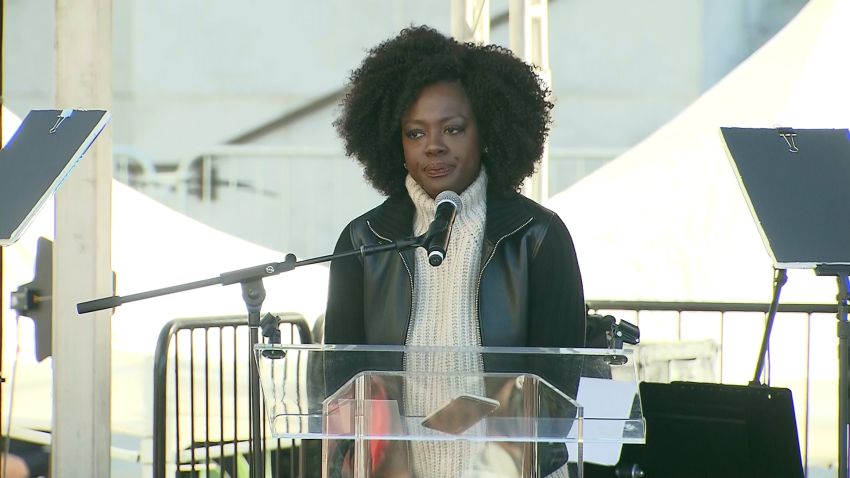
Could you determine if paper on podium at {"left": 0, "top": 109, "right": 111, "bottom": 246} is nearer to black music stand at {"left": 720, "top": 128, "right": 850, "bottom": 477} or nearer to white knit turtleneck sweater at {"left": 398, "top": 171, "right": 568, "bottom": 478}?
white knit turtleneck sweater at {"left": 398, "top": 171, "right": 568, "bottom": 478}

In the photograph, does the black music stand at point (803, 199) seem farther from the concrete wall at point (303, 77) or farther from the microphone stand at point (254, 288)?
the concrete wall at point (303, 77)

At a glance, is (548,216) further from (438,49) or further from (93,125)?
(93,125)

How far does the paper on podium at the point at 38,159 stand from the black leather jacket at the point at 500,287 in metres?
0.62

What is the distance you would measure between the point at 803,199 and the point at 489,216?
0.74 m

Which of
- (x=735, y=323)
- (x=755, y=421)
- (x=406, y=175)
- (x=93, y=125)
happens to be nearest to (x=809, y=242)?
(x=755, y=421)

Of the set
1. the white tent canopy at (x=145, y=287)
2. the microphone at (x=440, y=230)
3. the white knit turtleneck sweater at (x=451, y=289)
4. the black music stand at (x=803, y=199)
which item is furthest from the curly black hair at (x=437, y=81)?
the white tent canopy at (x=145, y=287)

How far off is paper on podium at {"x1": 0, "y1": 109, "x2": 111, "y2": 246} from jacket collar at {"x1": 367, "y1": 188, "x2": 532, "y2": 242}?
67 centimetres

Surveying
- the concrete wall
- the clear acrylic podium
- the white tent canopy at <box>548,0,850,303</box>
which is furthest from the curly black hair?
the concrete wall

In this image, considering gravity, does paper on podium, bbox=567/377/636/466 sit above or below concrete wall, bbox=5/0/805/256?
below

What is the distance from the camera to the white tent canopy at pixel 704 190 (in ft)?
25.2

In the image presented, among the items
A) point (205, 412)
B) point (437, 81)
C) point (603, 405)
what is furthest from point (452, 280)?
point (205, 412)

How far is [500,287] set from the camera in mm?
2385

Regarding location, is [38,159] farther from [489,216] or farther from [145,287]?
[145,287]

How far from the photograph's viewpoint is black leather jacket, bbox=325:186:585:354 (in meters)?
2.36
